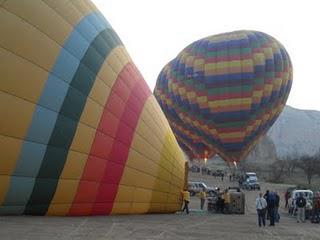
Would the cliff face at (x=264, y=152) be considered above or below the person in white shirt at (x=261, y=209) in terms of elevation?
above

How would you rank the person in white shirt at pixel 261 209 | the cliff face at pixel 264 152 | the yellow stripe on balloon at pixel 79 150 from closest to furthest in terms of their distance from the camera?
the yellow stripe on balloon at pixel 79 150 < the person in white shirt at pixel 261 209 < the cliff face at pixel 264 152

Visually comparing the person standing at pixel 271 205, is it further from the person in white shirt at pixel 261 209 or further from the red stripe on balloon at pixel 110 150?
the red stripe on balloon at pixel 110 150

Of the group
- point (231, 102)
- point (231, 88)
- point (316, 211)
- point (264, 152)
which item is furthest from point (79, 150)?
point (264, 152)

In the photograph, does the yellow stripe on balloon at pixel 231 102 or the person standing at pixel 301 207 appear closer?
the person standing at pixel 301 207

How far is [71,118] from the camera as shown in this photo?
10180 millimetres

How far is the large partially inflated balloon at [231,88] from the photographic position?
37438 millimetres

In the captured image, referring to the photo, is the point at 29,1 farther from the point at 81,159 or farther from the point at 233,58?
the point at 233,58

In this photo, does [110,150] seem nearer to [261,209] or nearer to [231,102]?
[261,209]

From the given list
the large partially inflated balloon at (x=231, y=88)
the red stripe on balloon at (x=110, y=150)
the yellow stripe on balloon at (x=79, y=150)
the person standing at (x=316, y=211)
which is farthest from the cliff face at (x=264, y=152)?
the yellow stripe on balloon at (x=79, y=150)

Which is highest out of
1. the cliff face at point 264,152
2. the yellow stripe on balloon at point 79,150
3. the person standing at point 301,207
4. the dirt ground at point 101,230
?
the cliff face at point 264,152

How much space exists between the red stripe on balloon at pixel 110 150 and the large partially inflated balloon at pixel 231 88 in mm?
25489

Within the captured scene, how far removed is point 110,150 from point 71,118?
1543mm

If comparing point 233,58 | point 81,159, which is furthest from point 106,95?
point 233,58

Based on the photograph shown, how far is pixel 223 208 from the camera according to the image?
65.5 ft
